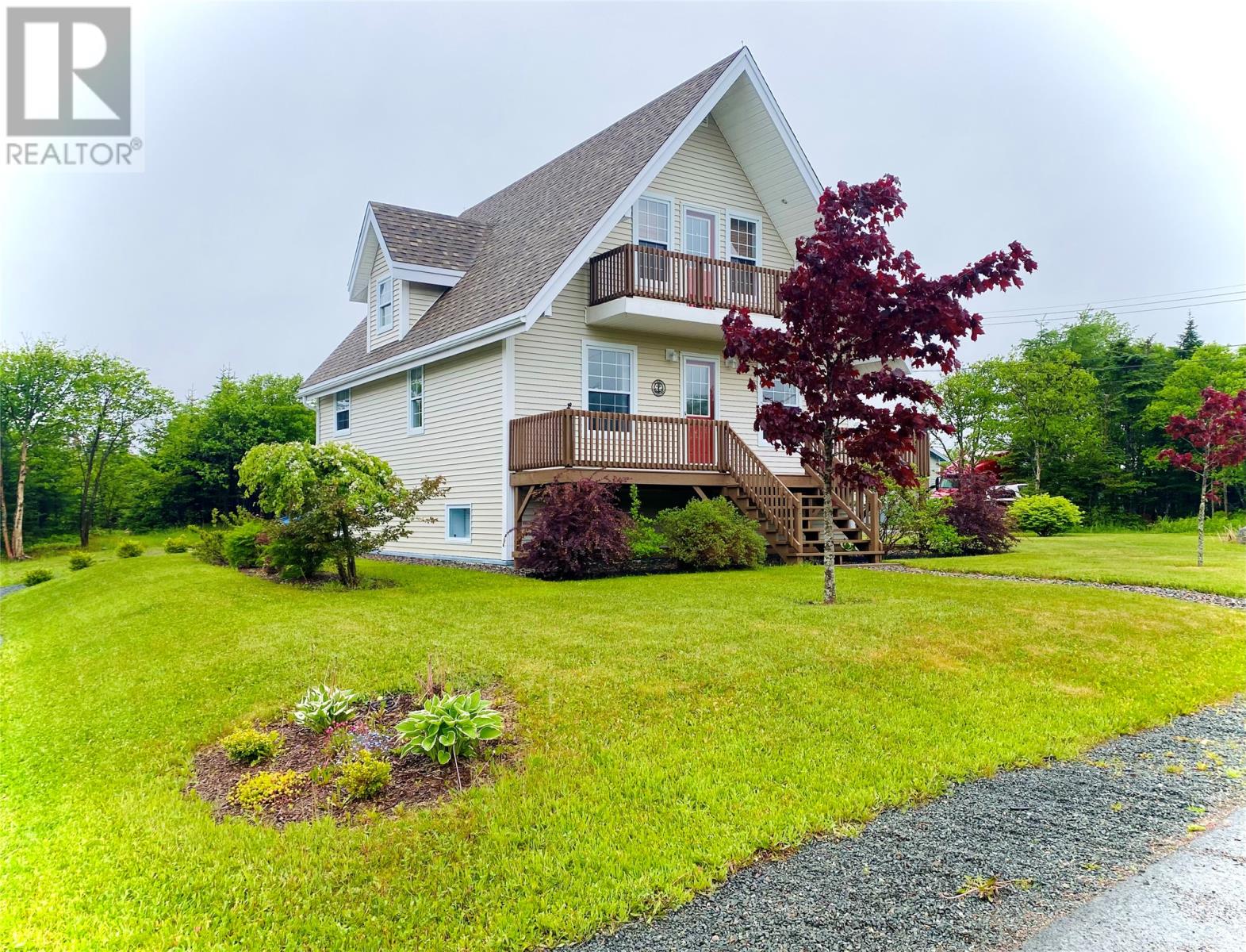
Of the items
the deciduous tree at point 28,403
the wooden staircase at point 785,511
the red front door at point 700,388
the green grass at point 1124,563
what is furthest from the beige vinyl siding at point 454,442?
the deciduous tree at point 28,403

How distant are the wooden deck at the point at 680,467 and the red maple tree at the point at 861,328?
15.7 feet

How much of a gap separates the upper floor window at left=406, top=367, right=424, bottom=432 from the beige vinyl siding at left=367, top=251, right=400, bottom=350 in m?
1.36

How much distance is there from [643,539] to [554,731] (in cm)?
893

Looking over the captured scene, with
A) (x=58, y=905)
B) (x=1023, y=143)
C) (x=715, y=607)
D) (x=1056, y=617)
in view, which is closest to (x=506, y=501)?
(x=715, y=607)

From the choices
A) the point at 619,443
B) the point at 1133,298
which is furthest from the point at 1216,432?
the point at 1133,298

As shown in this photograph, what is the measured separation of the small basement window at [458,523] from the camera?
17.0 meters

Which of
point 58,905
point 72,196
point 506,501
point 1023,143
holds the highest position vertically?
point 1023,143

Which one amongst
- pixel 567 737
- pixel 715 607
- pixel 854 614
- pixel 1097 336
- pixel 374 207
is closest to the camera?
pixel 567 737

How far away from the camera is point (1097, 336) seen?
40781 mm

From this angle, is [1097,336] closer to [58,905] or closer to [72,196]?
[72,196]

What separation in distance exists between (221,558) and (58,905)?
51.5 ft

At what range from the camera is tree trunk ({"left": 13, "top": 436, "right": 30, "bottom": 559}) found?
2309 centimetres

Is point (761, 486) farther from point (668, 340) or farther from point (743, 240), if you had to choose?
point (743, 240)

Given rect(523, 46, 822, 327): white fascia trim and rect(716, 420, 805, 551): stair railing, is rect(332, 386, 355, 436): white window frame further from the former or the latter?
rect(716, 420, 805, 551): stair railing
